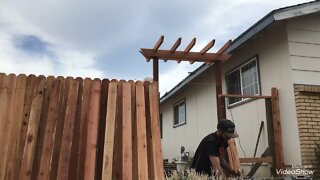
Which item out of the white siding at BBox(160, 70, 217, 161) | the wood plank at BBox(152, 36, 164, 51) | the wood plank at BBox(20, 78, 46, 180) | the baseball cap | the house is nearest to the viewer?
the wood plank at BBox(20, 78, 46, 180)

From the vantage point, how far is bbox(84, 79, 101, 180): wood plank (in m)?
4.17

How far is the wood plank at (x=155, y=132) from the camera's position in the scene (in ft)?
14.6

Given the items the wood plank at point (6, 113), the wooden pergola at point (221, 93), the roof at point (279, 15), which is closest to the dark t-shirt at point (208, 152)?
the wooden pergola at point (221, 93)

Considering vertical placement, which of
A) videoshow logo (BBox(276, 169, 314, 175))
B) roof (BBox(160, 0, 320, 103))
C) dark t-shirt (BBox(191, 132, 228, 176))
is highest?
roof (BBox(160, 0, 320, 103))

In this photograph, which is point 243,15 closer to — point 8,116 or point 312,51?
point 312,51

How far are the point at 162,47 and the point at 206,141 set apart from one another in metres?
3.04

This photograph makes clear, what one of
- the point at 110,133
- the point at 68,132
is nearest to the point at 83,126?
the point at 68,132

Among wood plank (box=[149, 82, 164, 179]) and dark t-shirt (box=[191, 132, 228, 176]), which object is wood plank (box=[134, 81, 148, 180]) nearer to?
wood plank (box=[149, 82, 164, 179])

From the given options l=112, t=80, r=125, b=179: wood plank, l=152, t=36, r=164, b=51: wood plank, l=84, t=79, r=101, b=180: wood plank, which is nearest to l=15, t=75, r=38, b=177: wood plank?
l=84, t=79, r=101, b=180: wood plank

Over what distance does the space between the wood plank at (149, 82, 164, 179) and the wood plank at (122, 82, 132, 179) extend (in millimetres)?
317

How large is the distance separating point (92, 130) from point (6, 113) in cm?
104

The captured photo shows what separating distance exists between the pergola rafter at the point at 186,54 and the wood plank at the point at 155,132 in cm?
230

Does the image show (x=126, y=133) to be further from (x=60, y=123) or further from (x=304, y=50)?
(x=304, y=50)

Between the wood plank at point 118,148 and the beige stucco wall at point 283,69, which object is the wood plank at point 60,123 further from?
the beige stucco wall at point 283,69
